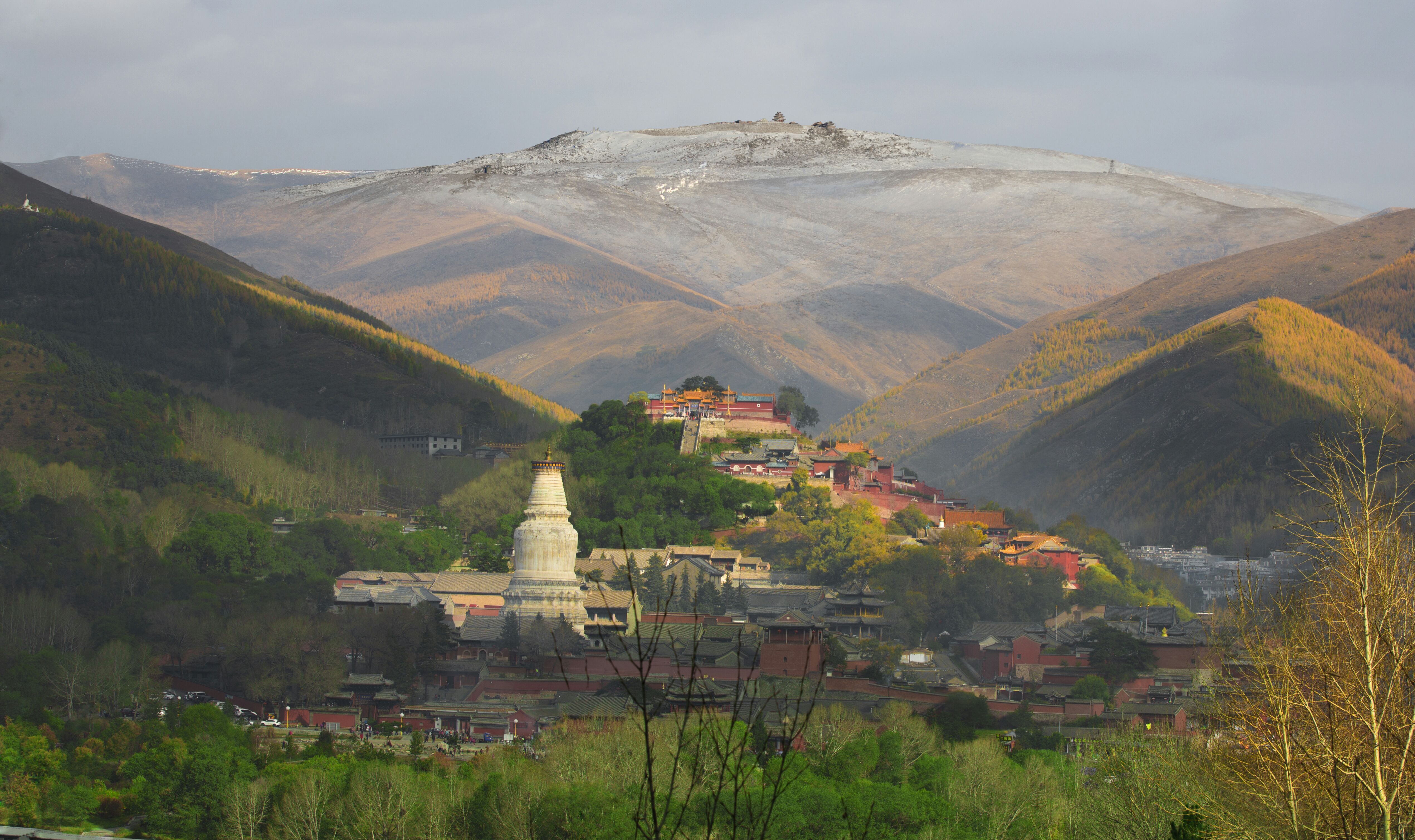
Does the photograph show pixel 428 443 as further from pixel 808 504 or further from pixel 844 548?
pixel 844 548

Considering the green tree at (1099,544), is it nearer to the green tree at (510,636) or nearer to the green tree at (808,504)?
the green tree at (808,504)

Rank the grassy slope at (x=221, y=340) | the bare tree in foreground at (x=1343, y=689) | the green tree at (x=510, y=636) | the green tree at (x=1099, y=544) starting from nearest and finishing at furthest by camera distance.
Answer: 1. the bare tree in foreground at (x=1343, y=689)
2. the green tree at (x=510, y=636)
3. the green tree at (x=1099, y=544)
4. the grassy slope at (x=221, y=340)

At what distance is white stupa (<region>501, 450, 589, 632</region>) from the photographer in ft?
319

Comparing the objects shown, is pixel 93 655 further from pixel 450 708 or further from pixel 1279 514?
pixel 1279 514

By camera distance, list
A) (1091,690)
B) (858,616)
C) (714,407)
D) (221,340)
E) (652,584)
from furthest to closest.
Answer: (221,340) < (714,407) < (652,584) < (858,616) < (1091,690)

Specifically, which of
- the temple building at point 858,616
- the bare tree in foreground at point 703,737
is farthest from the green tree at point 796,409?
the bare tree in foreground at point 703,737

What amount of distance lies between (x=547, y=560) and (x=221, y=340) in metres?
97.1

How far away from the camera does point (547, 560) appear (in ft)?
329

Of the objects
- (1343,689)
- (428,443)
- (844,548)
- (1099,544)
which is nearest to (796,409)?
(428,443)

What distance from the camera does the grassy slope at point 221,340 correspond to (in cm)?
17100

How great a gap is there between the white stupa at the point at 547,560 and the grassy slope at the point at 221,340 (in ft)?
207

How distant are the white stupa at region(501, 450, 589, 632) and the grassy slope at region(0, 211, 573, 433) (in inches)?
2490

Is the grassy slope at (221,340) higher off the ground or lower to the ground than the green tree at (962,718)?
higher

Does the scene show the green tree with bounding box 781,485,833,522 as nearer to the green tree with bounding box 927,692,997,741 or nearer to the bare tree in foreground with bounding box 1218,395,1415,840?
the green tree with bounding box 927,692,997,741
